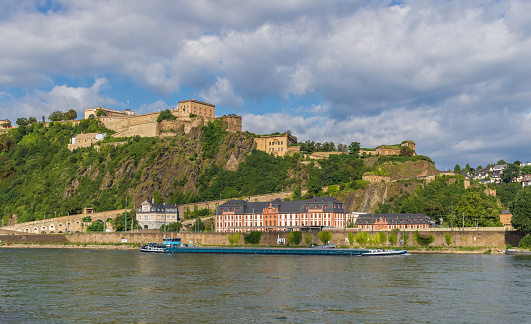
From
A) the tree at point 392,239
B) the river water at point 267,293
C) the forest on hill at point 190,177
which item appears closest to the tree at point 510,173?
the forest on hill at point 190,177

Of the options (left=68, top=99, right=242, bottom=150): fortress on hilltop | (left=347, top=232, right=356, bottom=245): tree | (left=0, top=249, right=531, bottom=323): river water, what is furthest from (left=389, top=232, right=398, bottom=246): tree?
(left=68, top=99, right=242, bottom=150): fortress on hilltop

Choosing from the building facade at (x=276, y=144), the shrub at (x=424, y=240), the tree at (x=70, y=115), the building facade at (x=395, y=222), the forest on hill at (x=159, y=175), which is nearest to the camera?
the shrub at (x=424, y=240)

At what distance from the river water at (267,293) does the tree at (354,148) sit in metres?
70.2

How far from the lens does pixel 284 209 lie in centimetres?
9906

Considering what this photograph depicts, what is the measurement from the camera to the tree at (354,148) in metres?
127

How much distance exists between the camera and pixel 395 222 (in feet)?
290

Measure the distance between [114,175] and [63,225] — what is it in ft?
54.9

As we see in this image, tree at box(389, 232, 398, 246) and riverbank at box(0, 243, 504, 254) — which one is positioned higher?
tree at box(389, 232, 398, 246)

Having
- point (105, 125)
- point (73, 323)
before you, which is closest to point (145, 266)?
point (73, 323)

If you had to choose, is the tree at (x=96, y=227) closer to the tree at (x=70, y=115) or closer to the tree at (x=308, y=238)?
the tree at (x=308, y=238)

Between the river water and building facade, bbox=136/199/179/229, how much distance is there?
157ft

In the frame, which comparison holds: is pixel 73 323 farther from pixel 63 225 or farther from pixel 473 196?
pixel 63 225

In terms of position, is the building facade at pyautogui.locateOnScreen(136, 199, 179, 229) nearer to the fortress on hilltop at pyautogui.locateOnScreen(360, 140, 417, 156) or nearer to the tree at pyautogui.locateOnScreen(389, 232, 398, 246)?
the tree at pyautogui.locateOnScreen(389, 232, 398, 246)

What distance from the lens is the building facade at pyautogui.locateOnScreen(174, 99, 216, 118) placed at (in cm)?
13438
